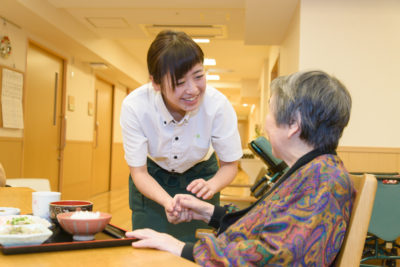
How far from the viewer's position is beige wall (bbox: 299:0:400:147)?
10.6ft

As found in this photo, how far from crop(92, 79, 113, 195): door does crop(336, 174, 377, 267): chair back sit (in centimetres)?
650

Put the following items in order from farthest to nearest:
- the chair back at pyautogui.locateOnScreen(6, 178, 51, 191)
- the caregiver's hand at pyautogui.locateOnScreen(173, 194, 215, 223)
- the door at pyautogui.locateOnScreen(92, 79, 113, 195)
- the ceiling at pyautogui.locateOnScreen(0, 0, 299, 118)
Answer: the door at pyautogui.locateOnScreen(92, 79, 113, 195) → the ceiling at pyautogui.locateOnScreen(0, 0, 299, 118) → the chair back at pyautogui.locateOnScreen(6, 178, 51, 191) → the caregiver's hand at pyautogui.locateOnScreen(173, 194, 215, 223)

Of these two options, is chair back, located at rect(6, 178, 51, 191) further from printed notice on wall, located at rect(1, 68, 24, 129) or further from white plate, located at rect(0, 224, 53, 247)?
white plate, located at rect(0, 224, 53, 247)

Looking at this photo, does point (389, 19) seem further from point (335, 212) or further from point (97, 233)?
point (97, 233)

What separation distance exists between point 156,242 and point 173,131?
74cm

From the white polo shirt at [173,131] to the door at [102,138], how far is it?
5610 mm

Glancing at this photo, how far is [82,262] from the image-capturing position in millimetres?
744

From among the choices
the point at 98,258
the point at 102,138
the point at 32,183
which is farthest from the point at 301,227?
the point at 102,138

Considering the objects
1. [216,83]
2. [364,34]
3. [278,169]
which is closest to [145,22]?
[364,34]

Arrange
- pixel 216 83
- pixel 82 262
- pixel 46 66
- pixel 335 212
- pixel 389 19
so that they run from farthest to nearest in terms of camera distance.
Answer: pixel 216 83 < pixel 46 66 < pixel 389 19 < pixel 335 212 < pixel 82 262

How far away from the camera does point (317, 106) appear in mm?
977

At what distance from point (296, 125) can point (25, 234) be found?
2.26 ft

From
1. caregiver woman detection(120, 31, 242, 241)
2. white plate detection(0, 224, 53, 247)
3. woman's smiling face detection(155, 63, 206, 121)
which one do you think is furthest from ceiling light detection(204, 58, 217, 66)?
white plate detection(0, 224, 53, 247)

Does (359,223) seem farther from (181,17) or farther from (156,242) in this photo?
(181,17)
